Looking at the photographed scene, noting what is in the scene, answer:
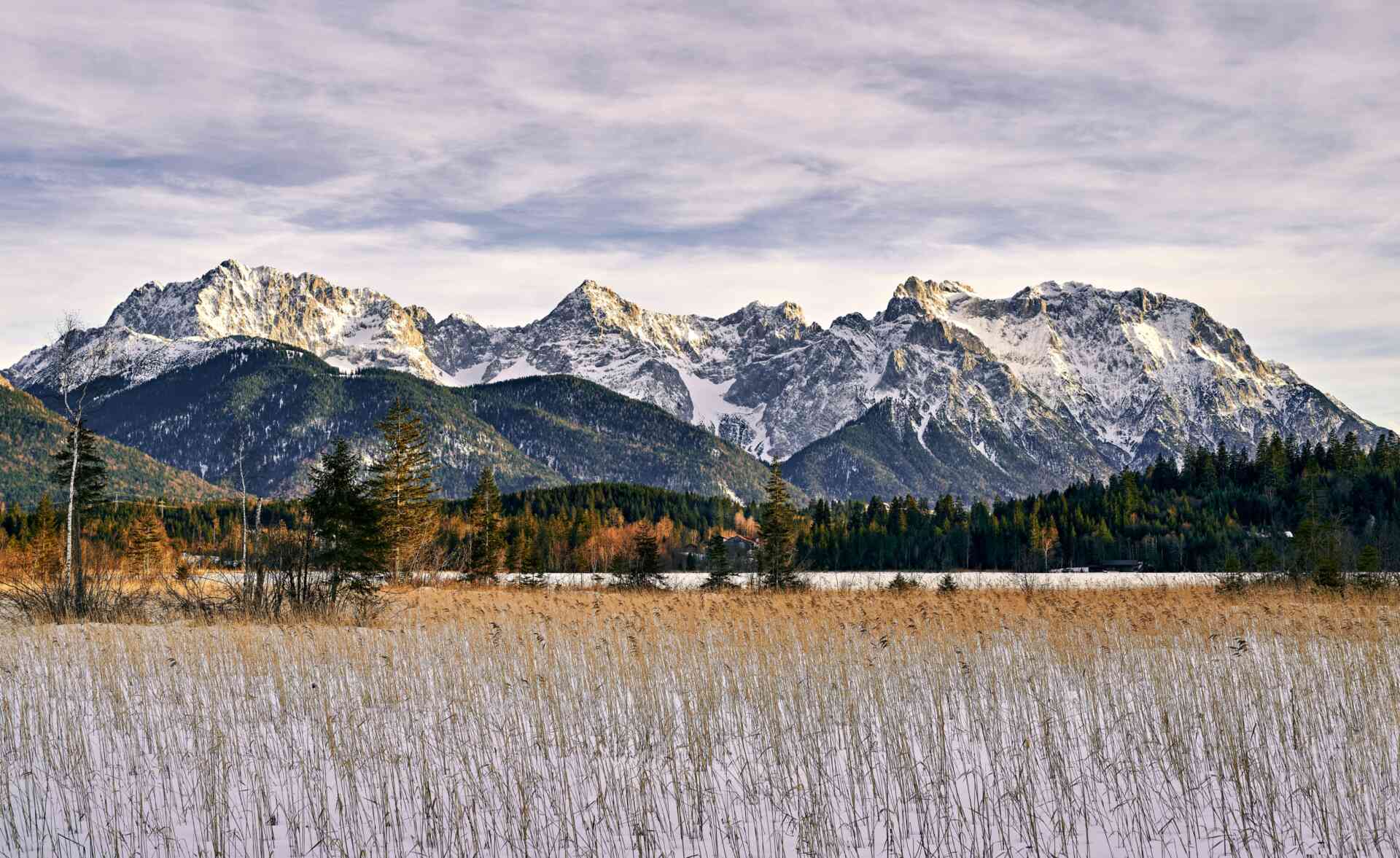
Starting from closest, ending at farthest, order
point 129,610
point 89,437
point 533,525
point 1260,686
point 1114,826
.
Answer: point 1114,826 → point 1260,686 → point 129,610 → point 89,437 → point 533,525

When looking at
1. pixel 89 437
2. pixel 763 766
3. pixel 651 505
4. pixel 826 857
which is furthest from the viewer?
pixel 651 505

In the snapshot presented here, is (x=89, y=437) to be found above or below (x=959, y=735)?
above

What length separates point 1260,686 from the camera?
1139cm

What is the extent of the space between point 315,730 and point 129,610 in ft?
47.9

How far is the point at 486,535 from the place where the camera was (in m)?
68.1

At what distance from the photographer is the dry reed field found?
7566 millimetres

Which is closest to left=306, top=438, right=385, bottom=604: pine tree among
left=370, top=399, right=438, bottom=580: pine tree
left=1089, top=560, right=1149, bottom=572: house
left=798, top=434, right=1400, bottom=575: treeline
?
left=370, top=399, right=438, bottom=580: pine tree

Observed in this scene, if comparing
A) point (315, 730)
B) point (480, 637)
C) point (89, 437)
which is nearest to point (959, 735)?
point (315, 730)

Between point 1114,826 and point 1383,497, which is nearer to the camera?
point 1114,826

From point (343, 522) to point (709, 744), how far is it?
2284 centimetres

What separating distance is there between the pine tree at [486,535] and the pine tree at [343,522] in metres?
27.7

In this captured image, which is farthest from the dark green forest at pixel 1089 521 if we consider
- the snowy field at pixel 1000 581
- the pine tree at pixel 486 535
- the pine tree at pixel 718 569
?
the pine tree at pixel 718 569

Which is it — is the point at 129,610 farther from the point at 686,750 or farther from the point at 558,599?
the point at 686,750

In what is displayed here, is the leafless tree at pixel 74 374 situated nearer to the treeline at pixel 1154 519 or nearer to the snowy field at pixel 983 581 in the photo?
the snowy field at pixel 983 581
